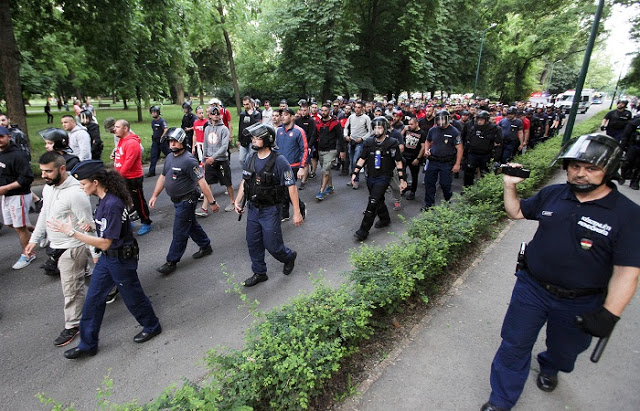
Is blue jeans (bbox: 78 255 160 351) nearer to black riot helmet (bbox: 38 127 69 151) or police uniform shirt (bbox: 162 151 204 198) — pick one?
police uniform shirt (bbox: 162 151 204 198)

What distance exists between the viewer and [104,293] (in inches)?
140

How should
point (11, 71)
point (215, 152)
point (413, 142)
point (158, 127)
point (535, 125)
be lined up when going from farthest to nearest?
point (535, 125)
point (158, 127)
point (11, 71)
point (413, 142)
point (215, 152)

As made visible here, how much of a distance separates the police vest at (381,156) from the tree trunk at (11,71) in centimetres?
919

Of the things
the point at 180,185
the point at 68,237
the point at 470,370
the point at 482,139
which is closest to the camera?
the point at 470,370

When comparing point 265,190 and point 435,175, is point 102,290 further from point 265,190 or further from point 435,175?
point 435,175

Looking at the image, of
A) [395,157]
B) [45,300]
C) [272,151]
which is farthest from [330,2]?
[45,300]

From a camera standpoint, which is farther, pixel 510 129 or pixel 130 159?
pixel 510 129

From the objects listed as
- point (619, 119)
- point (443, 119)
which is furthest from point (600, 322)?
point (619, 119)

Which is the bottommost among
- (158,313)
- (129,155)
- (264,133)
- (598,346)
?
(158,313)

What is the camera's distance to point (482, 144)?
846 cm

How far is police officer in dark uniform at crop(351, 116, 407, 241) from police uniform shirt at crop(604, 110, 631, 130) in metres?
8.11

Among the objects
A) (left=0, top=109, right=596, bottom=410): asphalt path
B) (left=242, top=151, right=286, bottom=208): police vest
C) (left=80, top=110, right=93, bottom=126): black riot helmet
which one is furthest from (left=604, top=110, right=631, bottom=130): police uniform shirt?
(left=80, top=110, right=93, bottom=126): black riot helmet

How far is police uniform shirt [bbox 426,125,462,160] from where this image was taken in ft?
23.3

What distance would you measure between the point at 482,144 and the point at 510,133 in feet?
8.89
